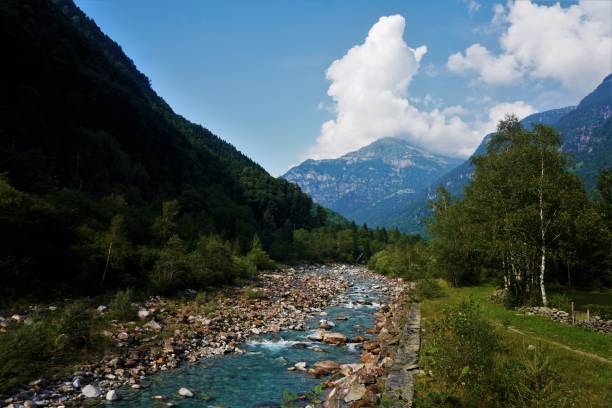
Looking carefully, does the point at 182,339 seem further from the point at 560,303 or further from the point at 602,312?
the point at 602,312

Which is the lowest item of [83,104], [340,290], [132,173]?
[340,290]

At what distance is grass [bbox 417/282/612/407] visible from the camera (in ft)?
41.7

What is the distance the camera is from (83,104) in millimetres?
86062

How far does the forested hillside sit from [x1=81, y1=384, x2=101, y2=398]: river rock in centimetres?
1452

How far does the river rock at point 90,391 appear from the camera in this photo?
15372mm

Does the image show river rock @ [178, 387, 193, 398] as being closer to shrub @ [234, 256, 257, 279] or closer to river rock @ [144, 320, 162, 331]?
river rock @ [144, 320, 162, 331]

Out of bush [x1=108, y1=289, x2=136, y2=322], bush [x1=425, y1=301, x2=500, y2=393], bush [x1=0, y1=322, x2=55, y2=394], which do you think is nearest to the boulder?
bush [x1=108, y1=289, x2=136, y2=322]

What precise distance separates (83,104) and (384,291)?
78.9 meters

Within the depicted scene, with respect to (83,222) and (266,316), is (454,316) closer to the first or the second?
(266,316)

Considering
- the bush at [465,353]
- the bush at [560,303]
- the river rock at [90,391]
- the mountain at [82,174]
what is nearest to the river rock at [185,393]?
the river rock at [90,391]

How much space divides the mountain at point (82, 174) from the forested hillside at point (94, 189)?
0.16 meters

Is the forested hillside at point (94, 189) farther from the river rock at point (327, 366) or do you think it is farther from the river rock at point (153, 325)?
the river rock at point (327, 366)

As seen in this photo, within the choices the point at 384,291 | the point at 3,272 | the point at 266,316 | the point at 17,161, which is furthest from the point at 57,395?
the point at 384,291

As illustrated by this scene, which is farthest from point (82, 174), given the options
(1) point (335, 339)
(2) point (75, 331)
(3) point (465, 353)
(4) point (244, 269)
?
(3) point (465, 353)
